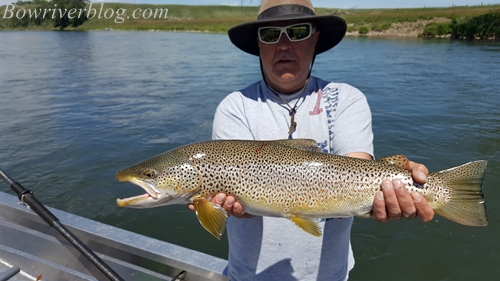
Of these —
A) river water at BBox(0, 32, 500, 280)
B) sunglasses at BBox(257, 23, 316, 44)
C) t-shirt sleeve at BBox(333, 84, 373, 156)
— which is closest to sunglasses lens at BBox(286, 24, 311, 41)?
sunglasses at BBox(257, 23, 316, 44)

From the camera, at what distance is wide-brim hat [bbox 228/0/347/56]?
8.35ft

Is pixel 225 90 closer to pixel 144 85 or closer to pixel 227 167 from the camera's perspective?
pixel 144 85

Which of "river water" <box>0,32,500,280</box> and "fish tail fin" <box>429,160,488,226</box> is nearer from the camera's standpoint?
"fish tail fin" <box>429,160,488,226</box>

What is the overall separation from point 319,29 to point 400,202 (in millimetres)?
1460

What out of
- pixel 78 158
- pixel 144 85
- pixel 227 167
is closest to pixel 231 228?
pixel 227 167

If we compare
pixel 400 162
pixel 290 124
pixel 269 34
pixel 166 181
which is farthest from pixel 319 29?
pixel 166 181

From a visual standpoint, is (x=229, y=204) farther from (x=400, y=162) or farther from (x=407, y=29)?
(x=407, y=29)

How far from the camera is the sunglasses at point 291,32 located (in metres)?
2.55

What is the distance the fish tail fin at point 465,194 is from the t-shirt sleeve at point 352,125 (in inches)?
20.7

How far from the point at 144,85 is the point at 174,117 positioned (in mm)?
5795

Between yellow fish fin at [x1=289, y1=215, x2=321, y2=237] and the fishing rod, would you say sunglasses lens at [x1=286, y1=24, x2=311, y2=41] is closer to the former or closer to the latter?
yellow fish fin at [x1=289, y1=215, x2=321, y2=237]

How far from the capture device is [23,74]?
1909 cm

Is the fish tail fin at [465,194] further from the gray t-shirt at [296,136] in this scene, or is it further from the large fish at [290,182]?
the gray t-shirt at [296,136]

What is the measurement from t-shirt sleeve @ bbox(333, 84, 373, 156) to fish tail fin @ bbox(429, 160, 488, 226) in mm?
526
